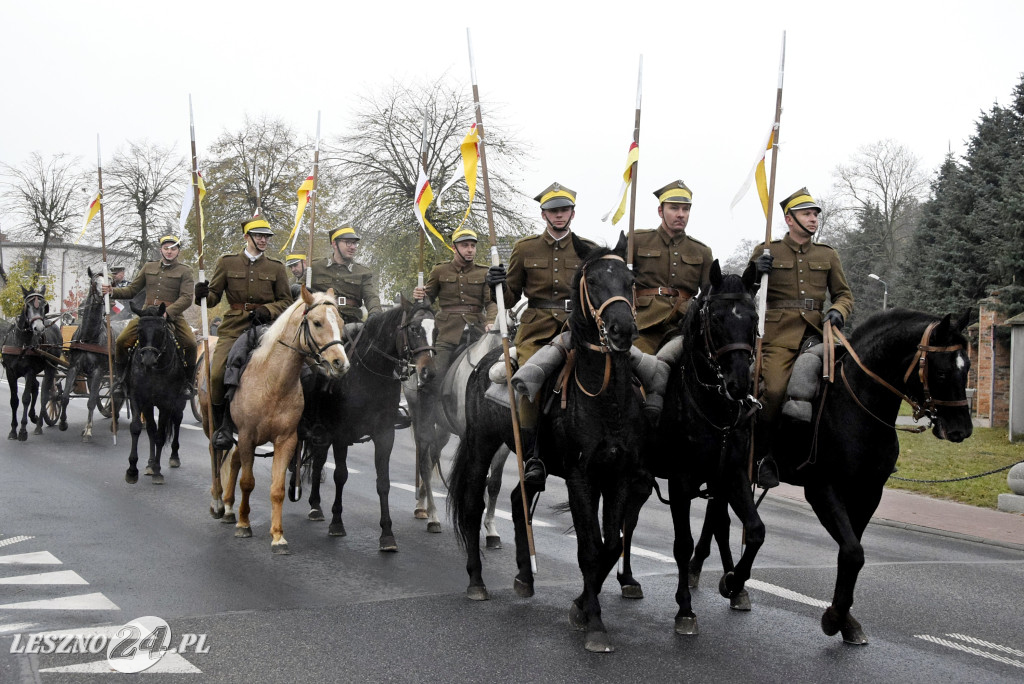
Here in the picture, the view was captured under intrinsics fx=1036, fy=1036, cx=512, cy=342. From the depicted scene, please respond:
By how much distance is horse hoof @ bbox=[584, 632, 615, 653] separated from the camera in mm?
6262

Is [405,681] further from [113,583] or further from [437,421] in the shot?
[437,421]

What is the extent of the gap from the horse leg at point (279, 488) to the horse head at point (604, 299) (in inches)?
151

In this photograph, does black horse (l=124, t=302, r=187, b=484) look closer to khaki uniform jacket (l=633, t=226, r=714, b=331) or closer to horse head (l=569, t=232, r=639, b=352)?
khaki uniform jacket (l=633, t=226, r=714, b=331)

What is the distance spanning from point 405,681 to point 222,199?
4669 cm

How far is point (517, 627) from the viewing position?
6.79 meters

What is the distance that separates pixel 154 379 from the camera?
13180 mm

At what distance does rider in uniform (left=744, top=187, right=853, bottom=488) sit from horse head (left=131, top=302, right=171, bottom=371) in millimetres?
8038

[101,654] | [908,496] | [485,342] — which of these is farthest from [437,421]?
[908,496]

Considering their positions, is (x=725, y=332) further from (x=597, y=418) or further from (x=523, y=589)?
(x=523, y=589)

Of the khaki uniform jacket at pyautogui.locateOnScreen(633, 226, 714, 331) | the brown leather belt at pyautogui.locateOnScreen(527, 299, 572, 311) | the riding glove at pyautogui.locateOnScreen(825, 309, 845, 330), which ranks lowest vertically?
the riding glove at pyautogui.locateOnScreen(825, 309, 845, 330)

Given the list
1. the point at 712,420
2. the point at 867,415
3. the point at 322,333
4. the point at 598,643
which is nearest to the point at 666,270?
the point at 712,420

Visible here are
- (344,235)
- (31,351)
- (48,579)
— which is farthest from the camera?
(31,351)

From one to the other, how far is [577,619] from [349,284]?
6.64 m

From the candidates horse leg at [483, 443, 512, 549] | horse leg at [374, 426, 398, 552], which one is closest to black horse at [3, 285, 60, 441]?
horse leg at [374, 426, 398, 552]
